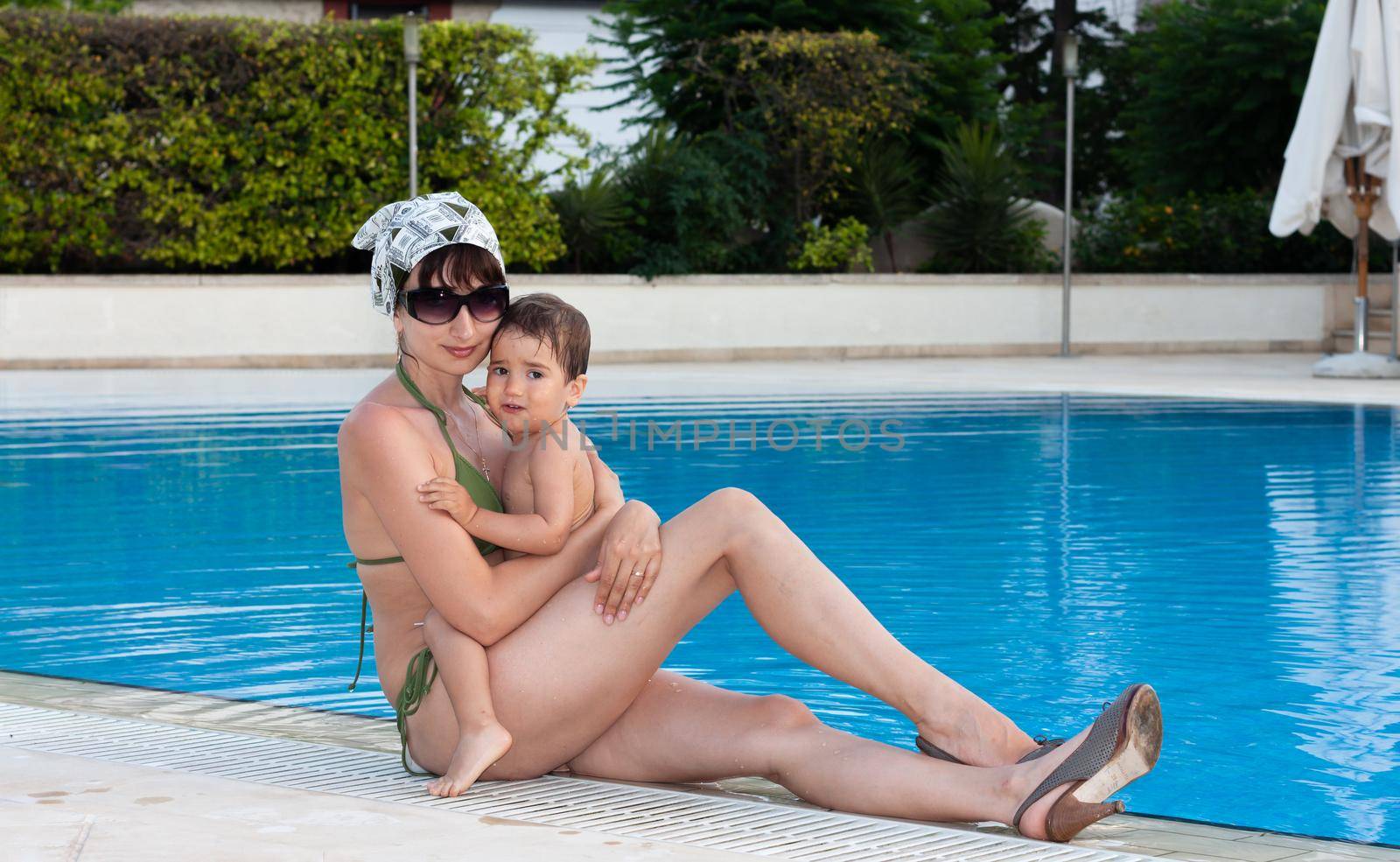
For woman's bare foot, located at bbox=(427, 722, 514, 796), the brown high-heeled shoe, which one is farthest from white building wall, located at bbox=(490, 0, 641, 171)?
the brown high-heeled shoe

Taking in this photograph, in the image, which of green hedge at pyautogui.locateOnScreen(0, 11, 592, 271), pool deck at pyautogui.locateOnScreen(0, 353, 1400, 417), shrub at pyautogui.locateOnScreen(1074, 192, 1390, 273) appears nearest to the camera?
pool deck at pyautogui.locateOnScreen(0, 353, 1400, 417)

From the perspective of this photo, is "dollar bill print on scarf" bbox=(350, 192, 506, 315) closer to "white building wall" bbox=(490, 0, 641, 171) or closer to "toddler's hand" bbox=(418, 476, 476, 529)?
"toddler's hand" bbox=(418, 476, 476, 529)

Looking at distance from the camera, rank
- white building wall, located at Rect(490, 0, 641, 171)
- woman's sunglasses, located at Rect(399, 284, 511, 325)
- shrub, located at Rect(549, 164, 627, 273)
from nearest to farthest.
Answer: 1. woman's sunglasses, located at Rect(399, 284, 511, 325)
2. shrub, located at Rect(549, 164, 627, 273)
3. white building wall, located at Rect(490, 0, 641, 171)

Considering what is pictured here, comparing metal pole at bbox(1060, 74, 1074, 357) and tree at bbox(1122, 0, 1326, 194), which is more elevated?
tree at bbox(1122, 0, 1326, 194)

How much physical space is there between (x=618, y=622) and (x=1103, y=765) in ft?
3.20

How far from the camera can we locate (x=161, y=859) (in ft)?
→ 9.38

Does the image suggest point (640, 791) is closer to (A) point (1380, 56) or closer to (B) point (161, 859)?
(B) point (161, 859)

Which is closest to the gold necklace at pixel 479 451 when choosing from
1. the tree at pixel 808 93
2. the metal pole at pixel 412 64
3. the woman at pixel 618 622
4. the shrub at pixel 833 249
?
the woman at pixel 618 622

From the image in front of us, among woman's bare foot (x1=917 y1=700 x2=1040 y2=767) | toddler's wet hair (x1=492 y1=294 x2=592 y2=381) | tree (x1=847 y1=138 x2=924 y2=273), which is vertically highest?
tree (x1=847 y1=138 x2=924 y2=273)

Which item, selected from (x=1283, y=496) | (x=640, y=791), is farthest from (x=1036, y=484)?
(x=640, y=791)

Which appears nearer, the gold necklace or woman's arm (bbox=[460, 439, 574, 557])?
woman's arm (bbox=[460, 439, 574, 557])

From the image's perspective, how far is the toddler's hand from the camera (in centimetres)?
341

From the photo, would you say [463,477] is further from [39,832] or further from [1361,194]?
[1361,194]

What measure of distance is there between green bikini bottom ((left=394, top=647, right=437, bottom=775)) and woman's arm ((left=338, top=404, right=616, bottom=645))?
6.7 inches
